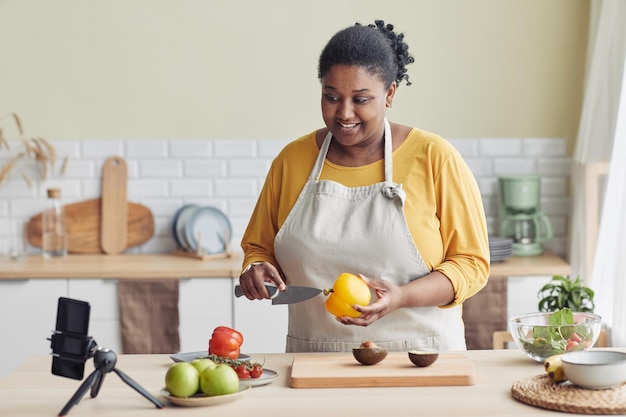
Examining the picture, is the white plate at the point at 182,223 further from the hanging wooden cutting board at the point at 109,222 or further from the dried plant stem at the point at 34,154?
the dried plant stem at the point at 34,154

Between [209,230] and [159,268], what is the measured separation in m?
0.49

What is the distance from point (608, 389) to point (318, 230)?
1.00m

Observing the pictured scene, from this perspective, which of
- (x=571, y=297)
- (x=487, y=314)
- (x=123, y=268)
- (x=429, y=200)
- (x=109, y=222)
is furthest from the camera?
(x=109, y=222)

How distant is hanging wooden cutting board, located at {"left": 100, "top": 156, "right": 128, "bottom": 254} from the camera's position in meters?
5.10

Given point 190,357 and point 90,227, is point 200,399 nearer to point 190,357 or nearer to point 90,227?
point 190,357

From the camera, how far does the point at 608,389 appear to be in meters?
2.23

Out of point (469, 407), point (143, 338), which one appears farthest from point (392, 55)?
point (143, 338)

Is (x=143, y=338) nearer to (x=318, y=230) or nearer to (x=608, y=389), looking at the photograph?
(x=318, y=230)

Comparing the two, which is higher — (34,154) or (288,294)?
(34,154)

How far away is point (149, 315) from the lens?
14.9 ft

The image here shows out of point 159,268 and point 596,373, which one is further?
point 159,268

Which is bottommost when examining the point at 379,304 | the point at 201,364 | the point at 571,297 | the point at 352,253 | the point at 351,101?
the point at 571,297

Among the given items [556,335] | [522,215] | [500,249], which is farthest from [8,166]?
[556,335]

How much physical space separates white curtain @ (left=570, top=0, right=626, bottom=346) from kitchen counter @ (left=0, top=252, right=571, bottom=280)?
244 millimetres
